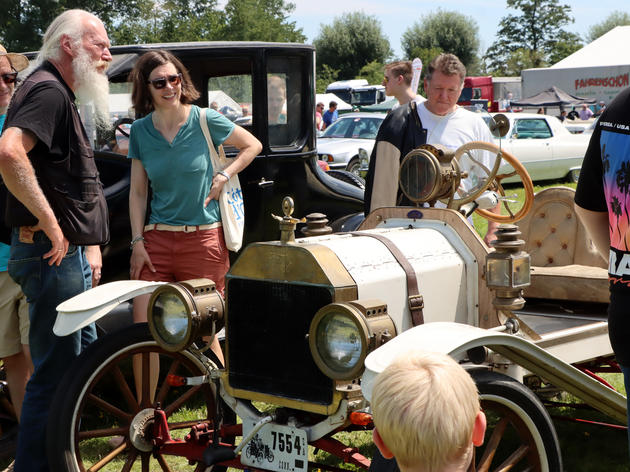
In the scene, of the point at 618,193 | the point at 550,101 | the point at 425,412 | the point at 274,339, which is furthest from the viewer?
the point at 550,101

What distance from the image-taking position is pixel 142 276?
4.08 metres

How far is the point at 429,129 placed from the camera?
4.30 m

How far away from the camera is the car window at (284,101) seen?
217 inches

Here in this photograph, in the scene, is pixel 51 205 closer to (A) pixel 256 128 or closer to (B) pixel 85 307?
(B) pixel 85 307

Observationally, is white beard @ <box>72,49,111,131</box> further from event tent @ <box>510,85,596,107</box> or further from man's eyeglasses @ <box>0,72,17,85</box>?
event tent @ <box>510,85,596,107</box>

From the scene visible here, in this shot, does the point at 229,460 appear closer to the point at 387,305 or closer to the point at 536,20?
the point at 387,305

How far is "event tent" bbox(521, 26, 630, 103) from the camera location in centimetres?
3619

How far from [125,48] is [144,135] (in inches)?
48.1

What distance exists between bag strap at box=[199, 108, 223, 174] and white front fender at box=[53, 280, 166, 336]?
0.99 meters

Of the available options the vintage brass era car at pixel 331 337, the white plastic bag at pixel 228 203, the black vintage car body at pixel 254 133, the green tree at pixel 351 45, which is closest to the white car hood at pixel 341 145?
the black vintage car body at pixel 254 133

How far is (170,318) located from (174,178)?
3.32 feet

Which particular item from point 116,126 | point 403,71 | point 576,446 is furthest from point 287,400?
point 403,71

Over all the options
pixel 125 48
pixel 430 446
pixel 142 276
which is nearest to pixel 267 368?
pixel 142 276

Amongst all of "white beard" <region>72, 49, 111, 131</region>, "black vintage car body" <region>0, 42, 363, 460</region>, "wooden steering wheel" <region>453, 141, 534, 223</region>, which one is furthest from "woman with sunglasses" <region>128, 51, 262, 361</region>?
"wooden steering wheel" <region>453, 141, 534, 223</region>
